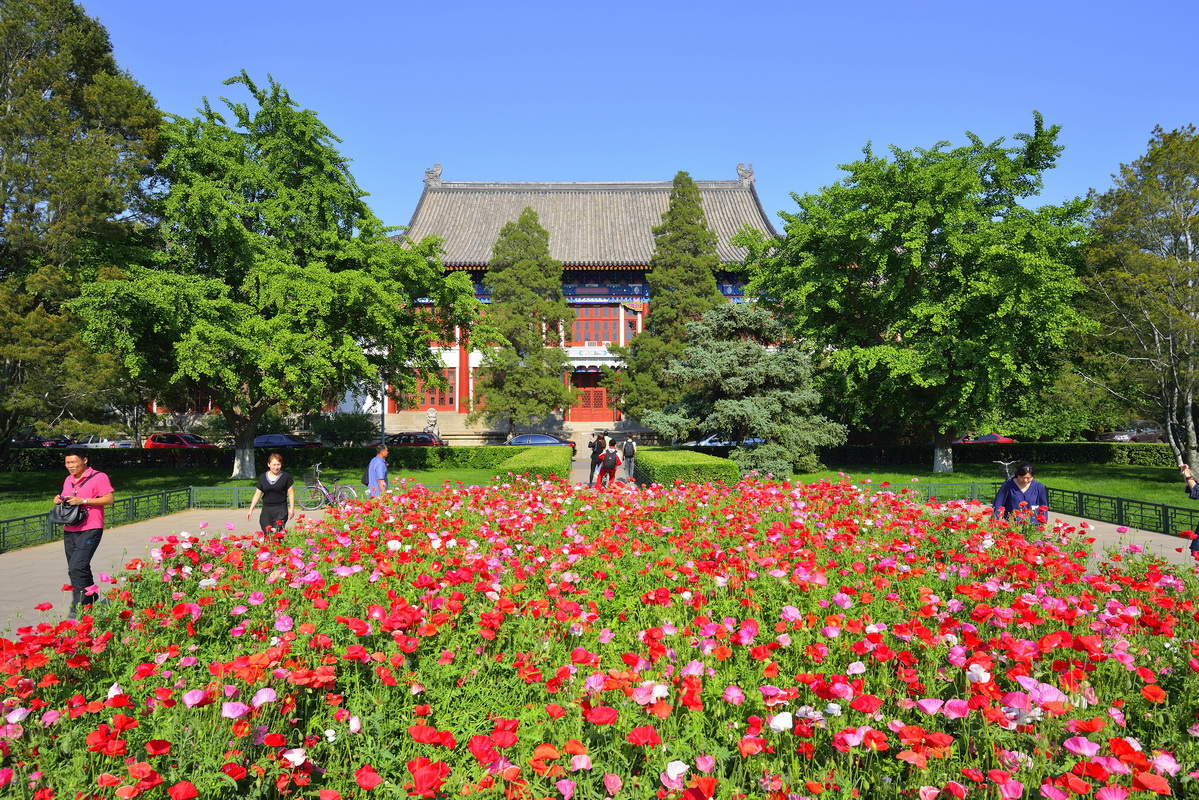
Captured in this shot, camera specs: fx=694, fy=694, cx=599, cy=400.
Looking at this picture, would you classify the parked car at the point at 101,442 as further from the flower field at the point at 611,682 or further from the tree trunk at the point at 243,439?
the flower field at the point at 611,682

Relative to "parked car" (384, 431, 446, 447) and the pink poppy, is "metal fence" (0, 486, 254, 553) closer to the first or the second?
the pink poppy

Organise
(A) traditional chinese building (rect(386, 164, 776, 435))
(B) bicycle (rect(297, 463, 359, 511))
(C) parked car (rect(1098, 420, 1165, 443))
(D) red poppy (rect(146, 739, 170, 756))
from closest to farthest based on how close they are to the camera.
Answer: (D) red poppy (rect(146, 739, 170, 756)) < (B) bicycle (rect(297, 463, 359, 511)) < (A) traditional chinese building (rect(386, 164, 776, 435)) < (C) parked car (rect(1098, 420, 1165, 443))

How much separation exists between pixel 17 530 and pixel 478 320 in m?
14.6

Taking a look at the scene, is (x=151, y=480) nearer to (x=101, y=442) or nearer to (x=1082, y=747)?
(x=101, y=442)

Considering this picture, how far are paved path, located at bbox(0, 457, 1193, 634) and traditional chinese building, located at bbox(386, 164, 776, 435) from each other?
22.3 m

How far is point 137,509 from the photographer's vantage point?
14156mm

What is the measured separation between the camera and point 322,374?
1884cm

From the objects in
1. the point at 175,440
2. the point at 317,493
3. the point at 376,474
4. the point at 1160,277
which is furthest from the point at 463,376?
the point at 1160,277

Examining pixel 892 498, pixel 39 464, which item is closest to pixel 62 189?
pixel 39 464

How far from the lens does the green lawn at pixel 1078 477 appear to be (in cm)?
1854

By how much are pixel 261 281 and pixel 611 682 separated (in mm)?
19301

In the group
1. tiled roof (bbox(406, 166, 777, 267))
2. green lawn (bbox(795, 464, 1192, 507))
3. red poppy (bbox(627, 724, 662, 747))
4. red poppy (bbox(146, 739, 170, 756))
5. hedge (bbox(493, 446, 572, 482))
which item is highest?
tiled roof (bbox(406, 166, 777, 267))

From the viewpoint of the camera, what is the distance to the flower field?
271 cm

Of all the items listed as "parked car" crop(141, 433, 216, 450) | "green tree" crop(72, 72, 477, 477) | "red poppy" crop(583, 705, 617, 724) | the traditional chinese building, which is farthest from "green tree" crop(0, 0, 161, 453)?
the traditional chinese building
